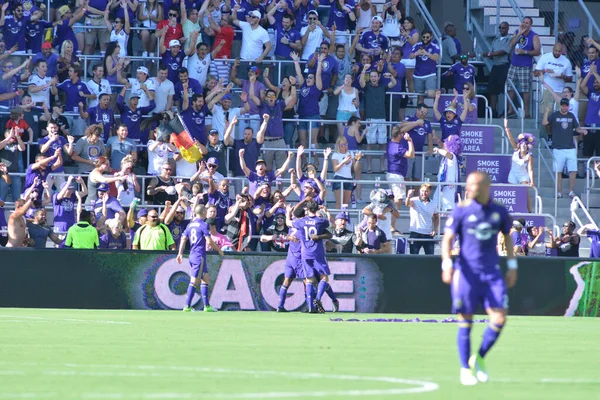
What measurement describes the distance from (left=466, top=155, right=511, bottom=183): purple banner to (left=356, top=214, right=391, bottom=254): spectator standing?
4372mm

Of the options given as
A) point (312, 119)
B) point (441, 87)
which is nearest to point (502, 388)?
point (312, 119)

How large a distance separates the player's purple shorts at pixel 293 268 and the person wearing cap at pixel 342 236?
156 cm

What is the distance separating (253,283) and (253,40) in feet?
22.0

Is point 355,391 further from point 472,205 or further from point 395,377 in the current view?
point 472,205

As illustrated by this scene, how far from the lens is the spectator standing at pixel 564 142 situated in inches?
1136

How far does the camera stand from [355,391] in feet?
31.1

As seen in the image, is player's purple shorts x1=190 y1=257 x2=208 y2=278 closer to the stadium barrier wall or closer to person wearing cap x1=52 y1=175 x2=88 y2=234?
the stadium barrier wall

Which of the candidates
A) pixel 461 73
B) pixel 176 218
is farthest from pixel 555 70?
pixel 176 218

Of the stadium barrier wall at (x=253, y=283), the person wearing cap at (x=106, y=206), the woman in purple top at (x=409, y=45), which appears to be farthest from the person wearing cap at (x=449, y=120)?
the person wearing cap at (x=106, y=206)

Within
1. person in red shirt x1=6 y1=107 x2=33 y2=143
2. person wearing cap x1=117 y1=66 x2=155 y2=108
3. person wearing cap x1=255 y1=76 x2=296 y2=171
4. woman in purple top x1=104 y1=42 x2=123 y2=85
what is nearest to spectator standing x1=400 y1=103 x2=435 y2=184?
person wearing cap x1=255 y1=76 x2=296 y2=171

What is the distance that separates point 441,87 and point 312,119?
450 cm

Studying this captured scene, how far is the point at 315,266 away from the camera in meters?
22.7

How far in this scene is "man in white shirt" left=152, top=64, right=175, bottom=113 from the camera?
26844 mm

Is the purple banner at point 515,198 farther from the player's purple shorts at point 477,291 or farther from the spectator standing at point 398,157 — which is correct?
the player's purple shorts at point 477,291
